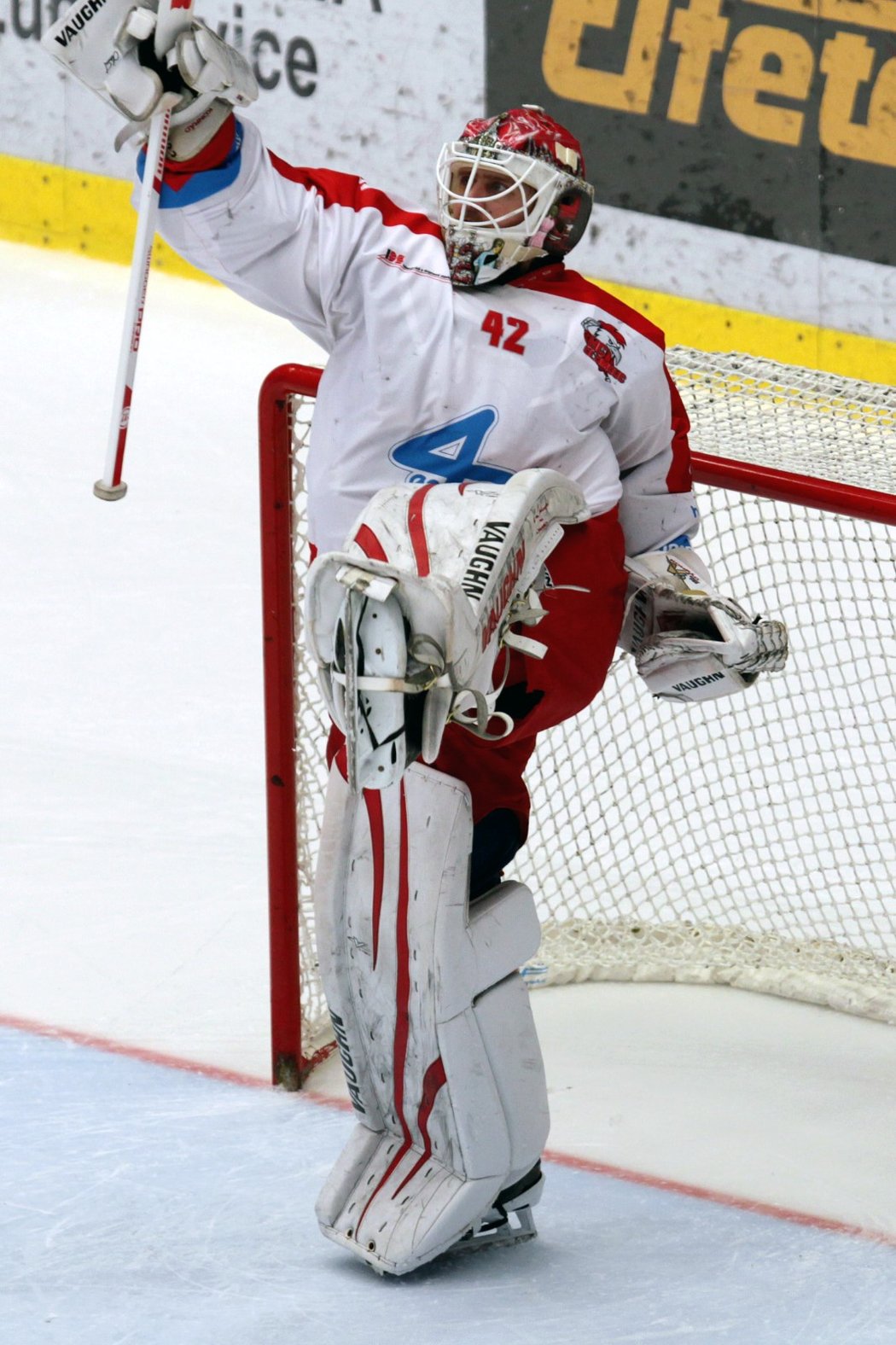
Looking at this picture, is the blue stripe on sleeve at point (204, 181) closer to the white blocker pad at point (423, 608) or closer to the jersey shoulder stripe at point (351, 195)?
the jersey shoulder stripe at point (351, 195)

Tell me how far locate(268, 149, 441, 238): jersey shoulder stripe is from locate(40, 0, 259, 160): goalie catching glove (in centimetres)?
15

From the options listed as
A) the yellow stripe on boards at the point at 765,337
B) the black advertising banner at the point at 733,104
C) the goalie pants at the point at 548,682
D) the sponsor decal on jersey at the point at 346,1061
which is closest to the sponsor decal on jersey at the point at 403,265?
the goalie pants at the point at 548,682

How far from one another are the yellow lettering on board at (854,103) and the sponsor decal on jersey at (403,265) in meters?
3.57

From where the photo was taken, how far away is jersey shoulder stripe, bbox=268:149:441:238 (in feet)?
6.34

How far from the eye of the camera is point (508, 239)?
193 cm

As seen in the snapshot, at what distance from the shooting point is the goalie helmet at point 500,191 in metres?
1.92

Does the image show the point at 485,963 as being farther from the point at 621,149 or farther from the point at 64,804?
the point at 621,149

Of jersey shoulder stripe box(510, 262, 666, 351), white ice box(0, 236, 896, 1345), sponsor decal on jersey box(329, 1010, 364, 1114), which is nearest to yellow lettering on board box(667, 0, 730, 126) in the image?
white ice box(0, 236, 896, 1345)

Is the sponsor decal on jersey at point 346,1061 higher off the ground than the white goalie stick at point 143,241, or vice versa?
the white goalie stick at point 143,241

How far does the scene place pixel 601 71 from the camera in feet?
17.5

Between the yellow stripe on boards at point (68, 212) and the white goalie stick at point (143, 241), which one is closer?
the white goalie stick at point (143, 241)

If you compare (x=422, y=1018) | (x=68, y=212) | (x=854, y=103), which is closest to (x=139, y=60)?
(x=422, y=1018)

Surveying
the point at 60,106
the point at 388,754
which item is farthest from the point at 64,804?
the point at 60,106

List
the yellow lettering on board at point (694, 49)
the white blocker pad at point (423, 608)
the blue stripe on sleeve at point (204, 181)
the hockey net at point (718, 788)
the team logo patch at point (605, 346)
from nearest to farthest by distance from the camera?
1. the white blocker pad at point (423, 608)
2. the blue stripe on sleeve at point (204, 181)
3. the team logo patch at point (605, 346)
4. the hockey net at point (718, 788)
5. the yellow lettering on board at point (694, 49)
